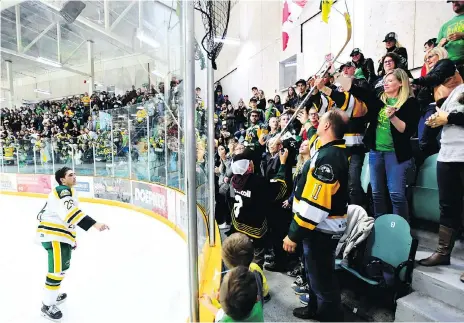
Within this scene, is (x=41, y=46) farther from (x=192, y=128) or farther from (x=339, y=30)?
A: (x=192, y=128)

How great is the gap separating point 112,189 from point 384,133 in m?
5.61

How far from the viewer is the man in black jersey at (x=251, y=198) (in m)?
2.11

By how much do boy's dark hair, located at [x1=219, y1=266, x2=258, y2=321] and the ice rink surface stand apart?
3.29ft

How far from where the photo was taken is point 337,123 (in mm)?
1518

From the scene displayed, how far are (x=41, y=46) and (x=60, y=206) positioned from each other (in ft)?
42.9

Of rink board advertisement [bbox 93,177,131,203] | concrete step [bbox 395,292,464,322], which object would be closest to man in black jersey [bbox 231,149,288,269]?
concrete step [bbox 395,292,464,322]

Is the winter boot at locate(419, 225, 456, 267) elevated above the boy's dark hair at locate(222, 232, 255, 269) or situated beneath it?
situated beneath

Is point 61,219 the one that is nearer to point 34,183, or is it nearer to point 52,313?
point 52,313

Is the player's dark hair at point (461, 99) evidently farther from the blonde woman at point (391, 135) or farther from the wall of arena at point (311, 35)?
the wall of arena at point (311, 35)

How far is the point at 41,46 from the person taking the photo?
1268 centimetres

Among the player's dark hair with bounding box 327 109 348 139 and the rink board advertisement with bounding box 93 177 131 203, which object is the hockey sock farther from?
the rink board advertisement with bounding box 93 177 131 203

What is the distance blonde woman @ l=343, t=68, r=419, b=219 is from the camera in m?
1.88

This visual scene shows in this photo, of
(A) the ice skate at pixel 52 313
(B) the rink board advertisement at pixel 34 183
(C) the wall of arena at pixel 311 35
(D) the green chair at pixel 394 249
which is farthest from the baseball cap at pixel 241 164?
(B) the rink board advertisement at pixel 34 183

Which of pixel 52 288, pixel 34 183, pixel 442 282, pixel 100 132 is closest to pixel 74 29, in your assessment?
pixel 34 183
